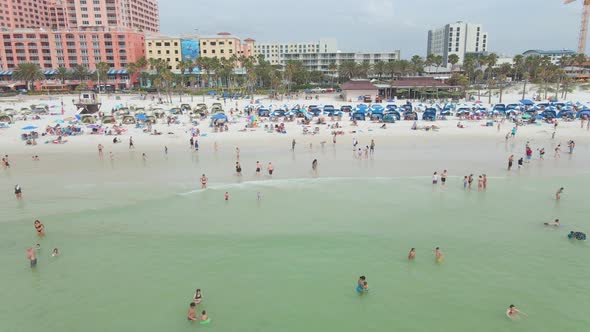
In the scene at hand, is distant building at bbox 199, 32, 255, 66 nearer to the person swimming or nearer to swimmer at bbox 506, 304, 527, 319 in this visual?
the person swimming

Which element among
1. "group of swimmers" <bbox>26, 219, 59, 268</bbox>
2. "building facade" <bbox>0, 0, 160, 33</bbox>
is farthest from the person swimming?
"building facade" <bbox>0, 0, 160, 33</bbox>

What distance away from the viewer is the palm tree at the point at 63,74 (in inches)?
3610

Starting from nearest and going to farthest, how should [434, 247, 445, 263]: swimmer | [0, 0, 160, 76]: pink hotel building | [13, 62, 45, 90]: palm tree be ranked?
[434, 247, 445, 263]: swimmer < [13, 62, 45, 90]: palm tree < [0, 0, 160, 76]: pink hotel building

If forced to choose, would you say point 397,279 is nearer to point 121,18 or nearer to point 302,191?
point 302,191

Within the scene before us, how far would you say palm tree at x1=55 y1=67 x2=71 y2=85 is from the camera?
91688 millimetres

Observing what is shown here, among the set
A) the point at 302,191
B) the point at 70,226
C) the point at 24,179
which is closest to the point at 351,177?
the point at 302,191

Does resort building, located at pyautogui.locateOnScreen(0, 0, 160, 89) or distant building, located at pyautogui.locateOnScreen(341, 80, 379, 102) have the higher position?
resort building, located at pyautogui.locateOnScreen(0, 0, 160, 89)

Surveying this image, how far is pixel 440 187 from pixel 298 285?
1325 cm

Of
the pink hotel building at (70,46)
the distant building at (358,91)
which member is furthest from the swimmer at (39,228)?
the pink hotel building at (70,46)

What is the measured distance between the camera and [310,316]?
1271 cm

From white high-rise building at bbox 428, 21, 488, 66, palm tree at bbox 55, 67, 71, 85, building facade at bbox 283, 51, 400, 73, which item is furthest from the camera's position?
white high-rise building at bbox 428, 21, 488, 66

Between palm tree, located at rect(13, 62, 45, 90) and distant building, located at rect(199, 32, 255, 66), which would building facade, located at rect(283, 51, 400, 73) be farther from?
palm tree, located at rect(13, 62, 45, 90)

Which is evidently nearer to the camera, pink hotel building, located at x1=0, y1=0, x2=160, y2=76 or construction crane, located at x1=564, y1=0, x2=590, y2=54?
pink hotel building, located at x1=0, y1=0, x2=160, y2=76

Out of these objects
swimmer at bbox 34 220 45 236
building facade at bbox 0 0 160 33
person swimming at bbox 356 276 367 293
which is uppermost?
building facade at bbox 0 0 160 33
